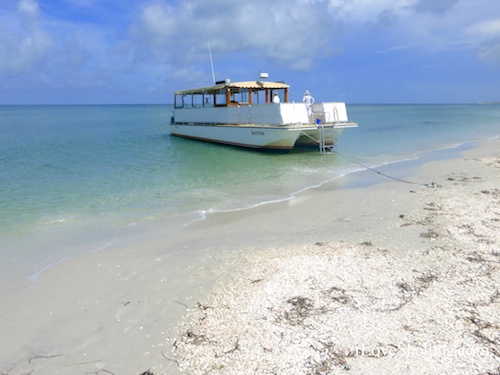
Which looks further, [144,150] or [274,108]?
[144,150]

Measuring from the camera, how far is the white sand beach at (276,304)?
3953mm

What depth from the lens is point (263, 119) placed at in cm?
2138

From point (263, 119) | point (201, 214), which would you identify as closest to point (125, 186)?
point (201, 214)

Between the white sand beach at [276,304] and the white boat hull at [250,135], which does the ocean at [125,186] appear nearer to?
the white boat hull at [250,135]

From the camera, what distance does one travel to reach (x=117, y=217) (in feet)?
32.7

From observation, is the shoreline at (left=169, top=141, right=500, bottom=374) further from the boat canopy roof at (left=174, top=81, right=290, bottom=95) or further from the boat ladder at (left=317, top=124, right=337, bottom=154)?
the boat canopy roof at (left=174, top=81, right=290, bottom=95)

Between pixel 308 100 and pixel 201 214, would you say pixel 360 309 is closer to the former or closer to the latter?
pixel 201 214

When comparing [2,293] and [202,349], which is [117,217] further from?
[202,349]

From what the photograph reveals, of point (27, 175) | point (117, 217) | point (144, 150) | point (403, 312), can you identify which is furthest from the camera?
point (144, 150)

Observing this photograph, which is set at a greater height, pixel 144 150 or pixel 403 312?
pixel 144 150

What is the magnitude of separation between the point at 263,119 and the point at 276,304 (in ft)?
56.5

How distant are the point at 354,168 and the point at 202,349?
557 inches

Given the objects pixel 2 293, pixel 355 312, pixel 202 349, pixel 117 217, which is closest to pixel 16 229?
pixel 117 217

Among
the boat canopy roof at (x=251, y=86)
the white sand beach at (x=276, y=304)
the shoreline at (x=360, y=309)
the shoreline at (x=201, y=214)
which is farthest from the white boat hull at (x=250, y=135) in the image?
the shoreline at (x=360, y=309)
